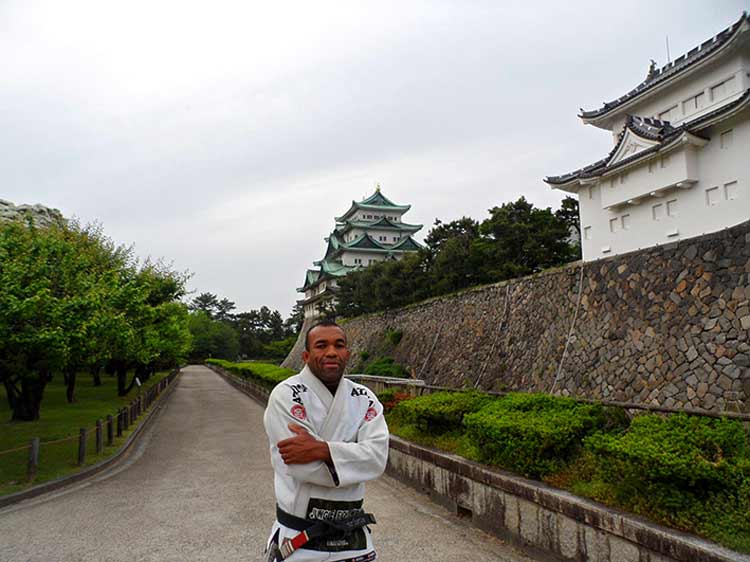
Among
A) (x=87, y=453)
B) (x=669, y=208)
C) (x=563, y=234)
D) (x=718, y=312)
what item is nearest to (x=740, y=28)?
(x=669, y=208)

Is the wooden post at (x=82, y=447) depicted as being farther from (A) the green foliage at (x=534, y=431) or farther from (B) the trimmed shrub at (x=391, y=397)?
(A) the green foliage at (x=534, y=431)

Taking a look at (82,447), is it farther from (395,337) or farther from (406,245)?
(406,245)

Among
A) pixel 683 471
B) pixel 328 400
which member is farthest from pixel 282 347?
pixel 328 400

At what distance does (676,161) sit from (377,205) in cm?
4264

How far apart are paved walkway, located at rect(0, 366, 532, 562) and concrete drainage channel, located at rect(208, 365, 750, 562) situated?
0.18 m

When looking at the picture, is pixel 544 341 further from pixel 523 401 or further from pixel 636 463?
pixel 636 463

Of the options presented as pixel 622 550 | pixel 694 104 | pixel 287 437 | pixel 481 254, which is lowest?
pixel 622 550

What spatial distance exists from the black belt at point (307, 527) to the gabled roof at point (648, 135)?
16.3 metres

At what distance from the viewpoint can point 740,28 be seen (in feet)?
54.8

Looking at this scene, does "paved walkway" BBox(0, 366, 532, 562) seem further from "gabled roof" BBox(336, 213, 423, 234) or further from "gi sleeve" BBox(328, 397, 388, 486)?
"gabled roof" BBox(336, 213, 423, 234)

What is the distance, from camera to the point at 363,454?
2486mm

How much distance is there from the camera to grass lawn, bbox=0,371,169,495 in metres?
8.72

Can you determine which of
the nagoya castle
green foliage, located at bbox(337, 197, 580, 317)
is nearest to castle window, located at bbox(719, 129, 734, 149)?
green foliage, located at bbox(337, 197, 580, 317)

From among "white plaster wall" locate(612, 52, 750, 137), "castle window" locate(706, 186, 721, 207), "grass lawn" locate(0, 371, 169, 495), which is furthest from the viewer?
"white plaster wall" locate(612, 52, 750, 137)
